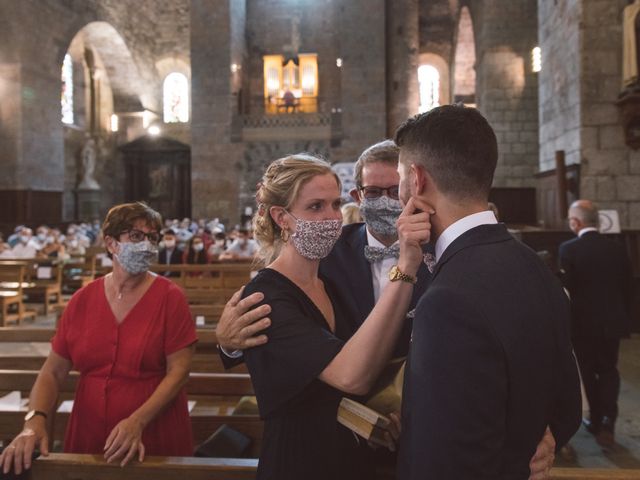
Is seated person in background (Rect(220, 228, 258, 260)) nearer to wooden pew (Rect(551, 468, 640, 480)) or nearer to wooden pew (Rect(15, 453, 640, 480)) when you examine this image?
wooden pew (Rect(15, 453, 640, 480))

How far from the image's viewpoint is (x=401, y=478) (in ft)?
3.88

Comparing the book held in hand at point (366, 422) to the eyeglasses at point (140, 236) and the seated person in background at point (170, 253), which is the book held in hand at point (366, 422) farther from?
the seated person in background at point (170, 253)

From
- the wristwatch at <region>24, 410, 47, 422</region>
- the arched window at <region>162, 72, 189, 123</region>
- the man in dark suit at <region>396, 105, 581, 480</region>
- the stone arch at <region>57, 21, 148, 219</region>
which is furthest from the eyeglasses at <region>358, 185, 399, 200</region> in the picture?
the arched window at <region>162, 72, 189, 123</region>

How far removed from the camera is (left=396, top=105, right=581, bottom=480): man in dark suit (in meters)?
1.08

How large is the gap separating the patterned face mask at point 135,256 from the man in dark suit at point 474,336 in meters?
1.44

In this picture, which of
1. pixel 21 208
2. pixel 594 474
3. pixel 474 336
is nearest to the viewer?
pixel 474 336

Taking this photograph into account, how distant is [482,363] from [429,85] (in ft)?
89.2

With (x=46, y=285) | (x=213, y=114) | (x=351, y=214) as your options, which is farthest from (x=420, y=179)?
(x=213, y=114)

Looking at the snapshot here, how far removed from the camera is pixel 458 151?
124 cm

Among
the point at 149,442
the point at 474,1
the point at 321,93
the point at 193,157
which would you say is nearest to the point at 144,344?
the point at 149,442

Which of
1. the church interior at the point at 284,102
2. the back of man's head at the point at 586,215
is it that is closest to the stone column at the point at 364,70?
the church interior at the point at 284,102

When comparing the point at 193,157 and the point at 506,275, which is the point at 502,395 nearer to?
the point at 506,275

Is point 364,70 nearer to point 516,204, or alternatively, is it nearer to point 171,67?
point 516,204

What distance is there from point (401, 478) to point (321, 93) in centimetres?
2537
